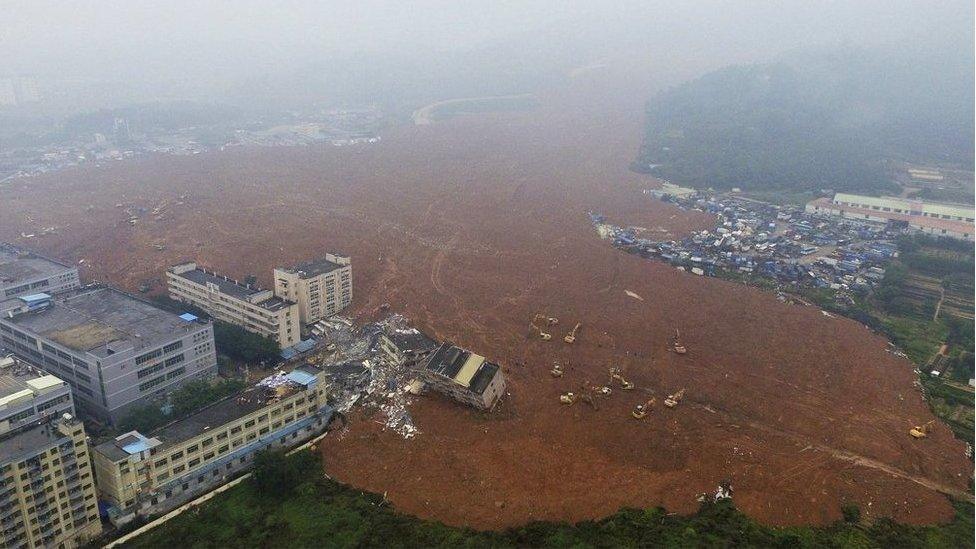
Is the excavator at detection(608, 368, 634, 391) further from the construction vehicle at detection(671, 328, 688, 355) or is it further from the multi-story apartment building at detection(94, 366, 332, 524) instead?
the multi-story apartment building at detection(94, 366, 332, 524)

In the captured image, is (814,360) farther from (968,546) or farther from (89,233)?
(89,233)

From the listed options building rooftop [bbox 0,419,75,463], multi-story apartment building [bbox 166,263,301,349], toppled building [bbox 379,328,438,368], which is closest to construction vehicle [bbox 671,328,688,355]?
toppled building [bbox 379,328,438,368]

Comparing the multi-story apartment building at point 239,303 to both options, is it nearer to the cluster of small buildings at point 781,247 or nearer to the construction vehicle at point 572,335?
the construction vehicle at point 572,335

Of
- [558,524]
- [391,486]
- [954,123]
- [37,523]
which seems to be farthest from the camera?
[954,123]

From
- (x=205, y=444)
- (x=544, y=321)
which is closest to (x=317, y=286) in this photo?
(x=544, y=321)

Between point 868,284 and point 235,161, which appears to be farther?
point 235,161

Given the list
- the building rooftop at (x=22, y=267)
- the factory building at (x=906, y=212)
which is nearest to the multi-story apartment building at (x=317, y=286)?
the building rooftop at (x=22, y=267)

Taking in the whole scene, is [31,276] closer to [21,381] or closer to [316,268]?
[21,381]

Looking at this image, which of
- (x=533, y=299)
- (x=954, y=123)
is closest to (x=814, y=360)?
(x=533, y=299)
